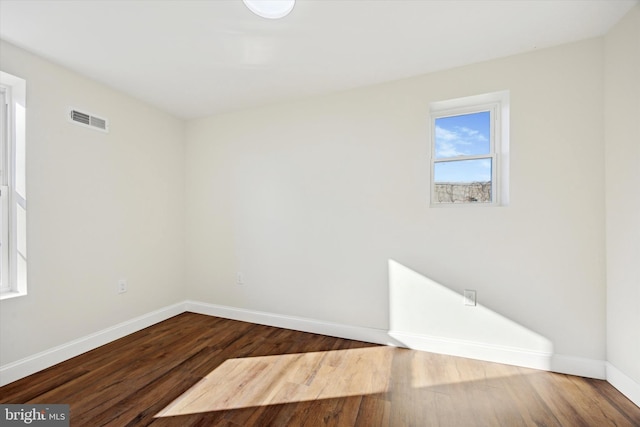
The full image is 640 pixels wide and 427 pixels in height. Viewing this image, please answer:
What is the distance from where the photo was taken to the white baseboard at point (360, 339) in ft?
6.39

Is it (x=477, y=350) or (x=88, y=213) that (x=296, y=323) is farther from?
(x=88, y=213)

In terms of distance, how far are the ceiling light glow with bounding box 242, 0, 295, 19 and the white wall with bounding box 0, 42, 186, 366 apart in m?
1.93

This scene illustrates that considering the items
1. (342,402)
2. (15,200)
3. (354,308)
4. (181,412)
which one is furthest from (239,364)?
(15,200)

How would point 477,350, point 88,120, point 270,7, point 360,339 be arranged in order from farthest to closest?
1. point 360,339
2. point 88,120
3. point 477,350
4. point 270,7

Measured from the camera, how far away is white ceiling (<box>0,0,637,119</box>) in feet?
5.50

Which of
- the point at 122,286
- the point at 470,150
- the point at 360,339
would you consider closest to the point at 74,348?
the point at 122,286

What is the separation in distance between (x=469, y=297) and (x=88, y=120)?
3753mm

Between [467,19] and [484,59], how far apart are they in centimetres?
59

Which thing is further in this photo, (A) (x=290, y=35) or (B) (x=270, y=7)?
(A) (x=290, y=35)

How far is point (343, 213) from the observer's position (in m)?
2.71

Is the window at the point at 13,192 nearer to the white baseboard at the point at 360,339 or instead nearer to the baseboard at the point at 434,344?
the white baseboard at the point at 360,339

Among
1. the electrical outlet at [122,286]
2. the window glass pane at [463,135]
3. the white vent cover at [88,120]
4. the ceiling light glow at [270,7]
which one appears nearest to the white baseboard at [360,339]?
the electrical outlet at [122,286]

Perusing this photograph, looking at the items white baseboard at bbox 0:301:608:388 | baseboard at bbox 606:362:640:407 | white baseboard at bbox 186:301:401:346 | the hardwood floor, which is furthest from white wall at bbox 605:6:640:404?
white baseboard at bbox 186:301:401:346

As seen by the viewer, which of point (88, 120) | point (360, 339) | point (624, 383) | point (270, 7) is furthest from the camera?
point (360, 339)
